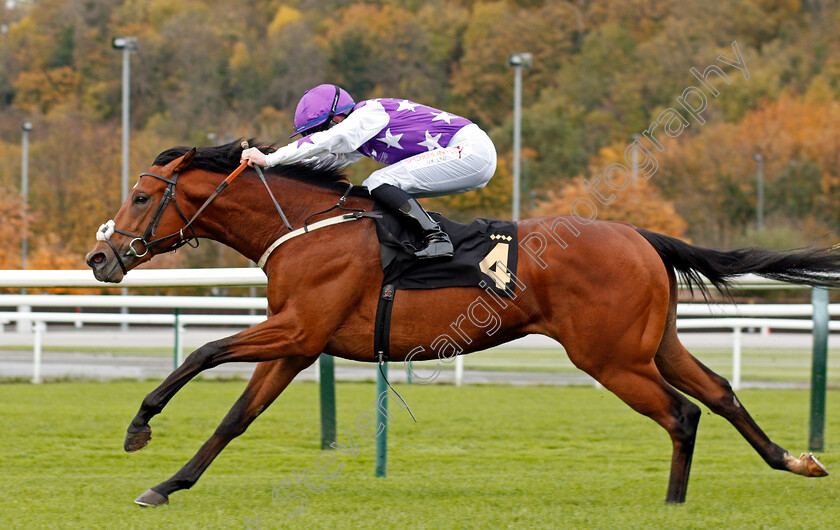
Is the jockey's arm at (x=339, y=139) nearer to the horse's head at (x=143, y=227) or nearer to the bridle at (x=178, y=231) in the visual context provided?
the bridle at (x=178, y=231)

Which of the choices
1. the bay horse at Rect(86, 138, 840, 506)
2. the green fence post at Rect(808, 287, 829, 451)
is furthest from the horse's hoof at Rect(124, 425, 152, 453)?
the green fence post at Rect(808, 287, 829, 451)

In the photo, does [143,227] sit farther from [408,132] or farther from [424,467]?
[424,467]

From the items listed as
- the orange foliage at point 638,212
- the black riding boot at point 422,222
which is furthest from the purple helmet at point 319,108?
the orange foliage at point 638,212

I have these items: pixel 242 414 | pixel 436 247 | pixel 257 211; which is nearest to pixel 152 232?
pixel 257 211

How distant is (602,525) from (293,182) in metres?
2.23

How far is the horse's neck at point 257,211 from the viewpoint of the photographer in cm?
489

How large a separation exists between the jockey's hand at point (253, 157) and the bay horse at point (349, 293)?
0.12 meters

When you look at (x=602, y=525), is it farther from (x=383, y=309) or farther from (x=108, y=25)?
(x=108, y=25)

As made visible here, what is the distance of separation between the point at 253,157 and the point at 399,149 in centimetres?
73

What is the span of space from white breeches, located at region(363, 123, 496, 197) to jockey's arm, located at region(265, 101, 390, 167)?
0.24m

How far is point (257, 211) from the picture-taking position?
4.90 meters

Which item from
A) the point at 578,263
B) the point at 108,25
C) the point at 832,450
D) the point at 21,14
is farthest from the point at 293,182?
the point at 21,14

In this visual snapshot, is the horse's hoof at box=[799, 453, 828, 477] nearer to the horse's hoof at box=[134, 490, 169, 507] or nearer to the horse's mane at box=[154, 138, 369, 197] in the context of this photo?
the horse's mane at box=[154, 138, 369, 197]

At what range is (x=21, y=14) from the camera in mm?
93875
